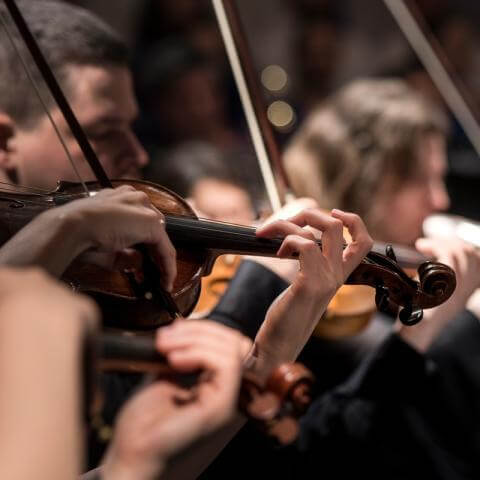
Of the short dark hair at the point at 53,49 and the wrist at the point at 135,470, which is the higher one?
the short dark hair at the point at 53,49

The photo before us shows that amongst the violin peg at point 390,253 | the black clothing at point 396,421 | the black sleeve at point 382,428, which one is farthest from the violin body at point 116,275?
the black sleeve at point 382,428

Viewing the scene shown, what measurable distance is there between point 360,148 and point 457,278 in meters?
0.61

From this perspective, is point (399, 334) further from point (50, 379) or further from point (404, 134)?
point (50, 379)

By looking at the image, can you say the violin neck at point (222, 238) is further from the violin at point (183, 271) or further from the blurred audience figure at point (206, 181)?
the blurred audience figure at point (206, 181)

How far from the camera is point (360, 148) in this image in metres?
1.90

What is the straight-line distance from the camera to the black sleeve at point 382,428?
4.72 feet

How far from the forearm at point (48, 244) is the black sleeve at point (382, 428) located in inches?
30.6

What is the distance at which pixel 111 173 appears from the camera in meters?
1.24

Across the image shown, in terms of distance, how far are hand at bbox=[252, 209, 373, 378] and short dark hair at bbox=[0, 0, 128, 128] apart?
1.35ft

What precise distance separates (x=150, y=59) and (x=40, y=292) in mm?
2334

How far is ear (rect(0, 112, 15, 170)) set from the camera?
3.54 ft

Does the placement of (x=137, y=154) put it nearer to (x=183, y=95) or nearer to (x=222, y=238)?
(x=222, y=238)

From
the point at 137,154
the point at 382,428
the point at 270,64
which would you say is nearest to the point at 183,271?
the point at 137,154

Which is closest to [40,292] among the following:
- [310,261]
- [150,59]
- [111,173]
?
[310,261]
